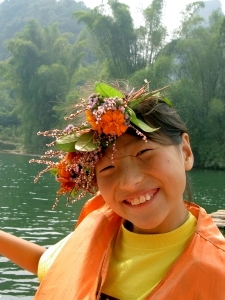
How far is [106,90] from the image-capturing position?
1.55 metres

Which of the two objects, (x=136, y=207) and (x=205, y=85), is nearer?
(x=136, y=207)

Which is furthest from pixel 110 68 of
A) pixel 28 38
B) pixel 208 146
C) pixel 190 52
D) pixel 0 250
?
pixel 0 250

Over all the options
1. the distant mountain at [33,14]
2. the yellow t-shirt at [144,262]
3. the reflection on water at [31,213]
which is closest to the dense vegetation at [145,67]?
the reflection on water at [31,213]

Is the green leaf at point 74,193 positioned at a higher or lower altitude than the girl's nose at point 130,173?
lower

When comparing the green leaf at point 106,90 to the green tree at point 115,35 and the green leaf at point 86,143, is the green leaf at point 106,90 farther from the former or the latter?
the green tree at point 115,35

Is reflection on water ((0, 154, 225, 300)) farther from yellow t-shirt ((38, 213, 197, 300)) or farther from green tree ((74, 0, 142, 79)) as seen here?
green tree ((74, 0, 142, 79))

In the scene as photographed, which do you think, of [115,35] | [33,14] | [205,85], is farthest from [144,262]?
[33,14]

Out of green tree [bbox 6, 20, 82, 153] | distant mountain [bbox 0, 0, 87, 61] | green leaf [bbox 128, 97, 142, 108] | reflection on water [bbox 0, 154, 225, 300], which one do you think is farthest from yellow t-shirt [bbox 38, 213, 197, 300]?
distant mountain [bbox 0, 0, 87, 61]

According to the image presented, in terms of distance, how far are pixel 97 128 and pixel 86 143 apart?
53mm

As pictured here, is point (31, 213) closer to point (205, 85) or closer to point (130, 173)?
point (130, 173)

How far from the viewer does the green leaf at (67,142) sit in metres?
1.56

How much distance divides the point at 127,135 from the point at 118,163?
9cm

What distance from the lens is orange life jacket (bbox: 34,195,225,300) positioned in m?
1.29

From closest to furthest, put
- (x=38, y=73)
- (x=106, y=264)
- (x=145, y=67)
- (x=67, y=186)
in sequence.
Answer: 1. (x=106, y=264)
2. (x=67, y=186)
3. (x=145, y=67)
4. (x=38, y=73)
